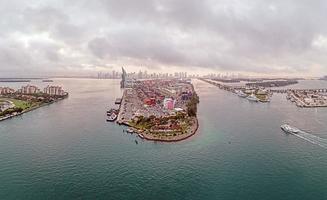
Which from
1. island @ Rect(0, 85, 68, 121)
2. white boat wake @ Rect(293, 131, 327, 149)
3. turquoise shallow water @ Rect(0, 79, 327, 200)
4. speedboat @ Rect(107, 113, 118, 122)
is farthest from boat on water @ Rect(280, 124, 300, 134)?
island @ Rect(0, 85, 68, 121)

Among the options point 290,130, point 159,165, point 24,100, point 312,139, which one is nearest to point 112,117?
point 159,165

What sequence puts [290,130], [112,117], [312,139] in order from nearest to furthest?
[312,139] < [290,130] < [112,117]

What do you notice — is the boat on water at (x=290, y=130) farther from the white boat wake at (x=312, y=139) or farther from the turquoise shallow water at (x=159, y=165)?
the turquoise shallow water at (x=159, y=165)

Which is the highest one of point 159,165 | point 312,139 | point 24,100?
point 24,100

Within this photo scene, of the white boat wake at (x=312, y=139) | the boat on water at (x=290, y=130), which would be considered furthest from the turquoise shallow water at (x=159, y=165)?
the white boat wake at (x=312, y=139)

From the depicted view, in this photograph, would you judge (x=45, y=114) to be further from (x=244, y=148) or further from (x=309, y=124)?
(x=309, y=124)

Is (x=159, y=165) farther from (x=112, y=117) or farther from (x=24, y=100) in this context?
(x=24, y=100)

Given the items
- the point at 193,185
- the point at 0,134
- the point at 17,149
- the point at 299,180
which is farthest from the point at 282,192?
the point at 0,134
